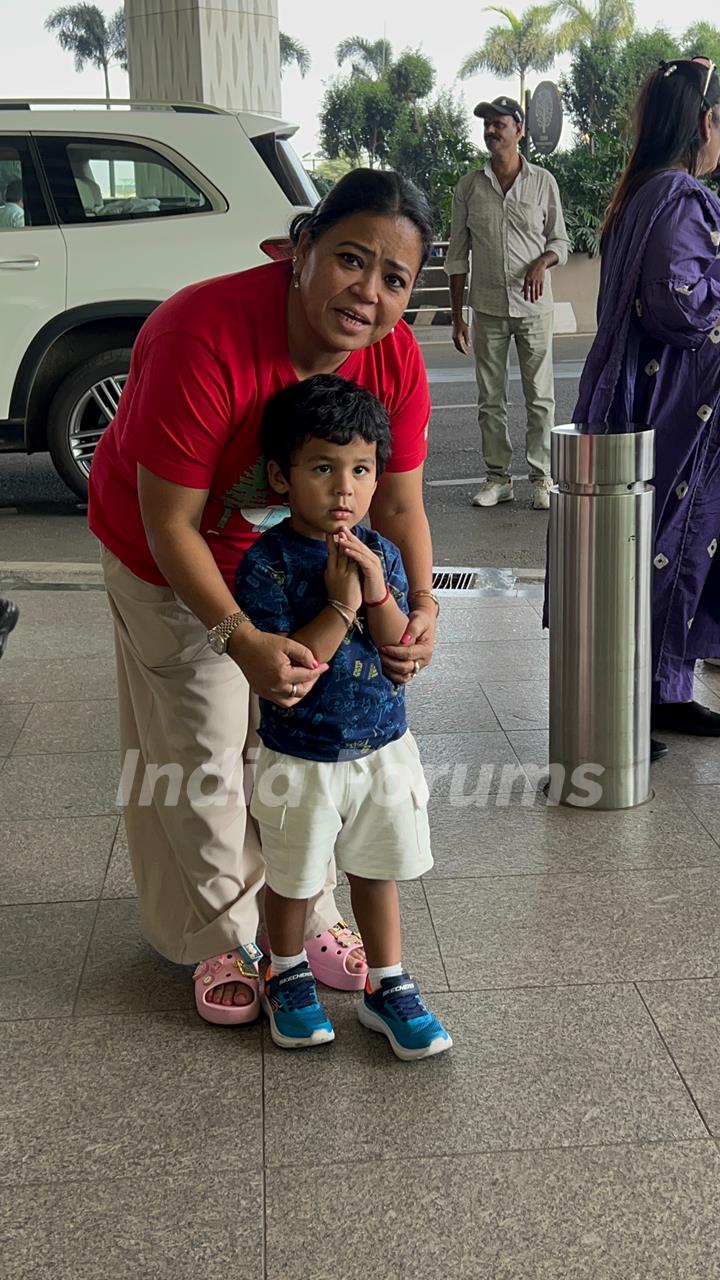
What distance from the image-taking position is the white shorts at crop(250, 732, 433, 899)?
252 cm

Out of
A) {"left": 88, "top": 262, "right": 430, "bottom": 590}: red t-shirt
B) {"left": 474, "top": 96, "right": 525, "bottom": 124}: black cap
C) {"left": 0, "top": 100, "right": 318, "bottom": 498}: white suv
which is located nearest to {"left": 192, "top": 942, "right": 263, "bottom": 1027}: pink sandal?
{"left": 88, "top": 262, "right": 430, "bottom": 590}: red t-shirt

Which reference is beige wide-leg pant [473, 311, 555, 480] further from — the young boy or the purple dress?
the young boy

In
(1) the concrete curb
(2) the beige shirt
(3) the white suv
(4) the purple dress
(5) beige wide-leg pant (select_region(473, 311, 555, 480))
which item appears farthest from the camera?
(5) beige wide-leg pant (select_region(473, 311, 555, 480))

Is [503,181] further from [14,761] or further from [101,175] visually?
[14,761]

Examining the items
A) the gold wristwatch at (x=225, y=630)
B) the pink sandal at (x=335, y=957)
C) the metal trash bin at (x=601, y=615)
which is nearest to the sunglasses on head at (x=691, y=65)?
the metal trash bin at (x=601, y=615)

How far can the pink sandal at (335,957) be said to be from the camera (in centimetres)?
287

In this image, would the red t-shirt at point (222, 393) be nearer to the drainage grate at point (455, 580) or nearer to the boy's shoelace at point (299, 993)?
the boy's shoelace at point (299, 993)

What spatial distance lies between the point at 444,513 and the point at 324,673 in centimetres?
528

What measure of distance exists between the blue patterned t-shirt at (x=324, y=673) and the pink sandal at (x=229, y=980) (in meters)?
0.53

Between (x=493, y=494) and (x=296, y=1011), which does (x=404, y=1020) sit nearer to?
(x=296, y=1011)

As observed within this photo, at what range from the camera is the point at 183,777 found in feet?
9.03

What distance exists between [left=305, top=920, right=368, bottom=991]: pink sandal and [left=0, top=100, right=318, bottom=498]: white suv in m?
4.96

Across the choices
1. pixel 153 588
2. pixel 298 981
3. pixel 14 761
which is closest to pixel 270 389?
pixel 153 588

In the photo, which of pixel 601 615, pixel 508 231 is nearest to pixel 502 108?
pixel 508 231
